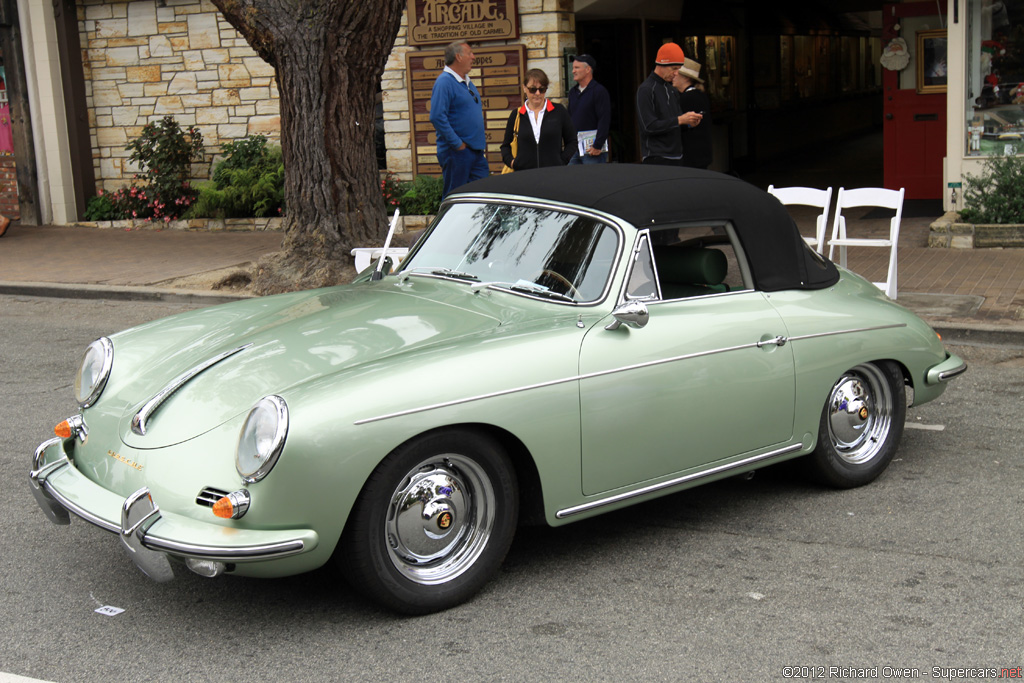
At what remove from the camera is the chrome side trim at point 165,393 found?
3.81m

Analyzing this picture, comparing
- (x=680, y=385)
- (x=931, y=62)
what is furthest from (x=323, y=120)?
(x=931, y=62)

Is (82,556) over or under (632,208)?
under

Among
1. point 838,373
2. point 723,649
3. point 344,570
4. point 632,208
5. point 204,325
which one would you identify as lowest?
point 723,649

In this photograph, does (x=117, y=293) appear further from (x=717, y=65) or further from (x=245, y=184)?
(x=717, y=65)

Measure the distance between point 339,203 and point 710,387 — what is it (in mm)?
6131

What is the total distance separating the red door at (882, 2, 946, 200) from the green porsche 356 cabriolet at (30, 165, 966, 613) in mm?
9028

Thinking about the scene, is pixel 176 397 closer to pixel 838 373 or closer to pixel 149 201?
pixel 838 373

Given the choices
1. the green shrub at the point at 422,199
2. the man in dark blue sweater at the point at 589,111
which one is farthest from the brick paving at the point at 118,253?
the man in dark blue sweater at the point at 589,111

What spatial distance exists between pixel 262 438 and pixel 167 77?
12.9 m

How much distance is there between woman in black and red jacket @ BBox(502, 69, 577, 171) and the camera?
9.72m

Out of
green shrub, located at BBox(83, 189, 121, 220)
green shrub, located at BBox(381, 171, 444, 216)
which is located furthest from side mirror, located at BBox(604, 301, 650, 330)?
green shrub, located at BBox(83, 189, 121, 220)

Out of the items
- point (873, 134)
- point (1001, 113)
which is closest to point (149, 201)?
point (1001, 113)

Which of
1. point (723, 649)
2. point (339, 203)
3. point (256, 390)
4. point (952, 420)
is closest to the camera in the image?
point (723, 649)

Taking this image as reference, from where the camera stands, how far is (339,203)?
32.0 feet
